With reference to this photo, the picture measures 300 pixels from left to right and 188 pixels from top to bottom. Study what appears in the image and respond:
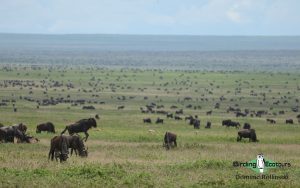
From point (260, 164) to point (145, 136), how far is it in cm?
1540

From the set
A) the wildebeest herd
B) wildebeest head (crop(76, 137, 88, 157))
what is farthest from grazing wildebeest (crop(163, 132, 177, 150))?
wildebeest head (crop(76, 137, 88, 157))

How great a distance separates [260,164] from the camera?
994 inches

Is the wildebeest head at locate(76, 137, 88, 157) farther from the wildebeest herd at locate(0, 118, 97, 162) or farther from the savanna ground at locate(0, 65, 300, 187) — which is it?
the savanna ground at locate(0, 65, 300, 187)

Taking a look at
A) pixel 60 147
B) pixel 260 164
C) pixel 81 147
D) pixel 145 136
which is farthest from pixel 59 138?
pixel 145 136

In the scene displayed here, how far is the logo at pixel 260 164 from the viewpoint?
81.2 feet

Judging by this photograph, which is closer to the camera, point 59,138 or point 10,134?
point 59,138

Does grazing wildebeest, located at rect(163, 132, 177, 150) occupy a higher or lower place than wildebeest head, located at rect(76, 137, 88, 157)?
lower

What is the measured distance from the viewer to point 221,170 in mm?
24953

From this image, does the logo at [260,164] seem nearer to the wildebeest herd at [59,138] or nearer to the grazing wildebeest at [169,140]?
the wildebeest herd at [59,138]

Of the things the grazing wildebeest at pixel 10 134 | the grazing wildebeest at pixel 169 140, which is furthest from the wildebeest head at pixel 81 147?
the grazing wildebeest at pixel 169 140

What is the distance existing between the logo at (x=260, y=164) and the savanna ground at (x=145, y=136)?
433 millimetres

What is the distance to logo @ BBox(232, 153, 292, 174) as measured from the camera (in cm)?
2475

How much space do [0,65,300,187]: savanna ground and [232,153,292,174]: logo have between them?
1.42 feet

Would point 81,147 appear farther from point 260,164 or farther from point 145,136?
point 145,136
